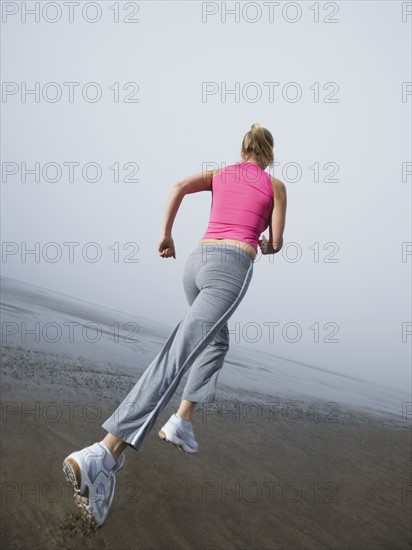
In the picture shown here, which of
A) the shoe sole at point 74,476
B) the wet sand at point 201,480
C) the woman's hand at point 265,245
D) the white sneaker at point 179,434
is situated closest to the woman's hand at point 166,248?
the woman's hand at point 265,245

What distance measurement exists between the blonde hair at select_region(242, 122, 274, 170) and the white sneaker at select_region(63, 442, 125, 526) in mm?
2112

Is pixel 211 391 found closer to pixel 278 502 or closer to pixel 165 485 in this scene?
pixel 165 485

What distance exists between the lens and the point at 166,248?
2799mm

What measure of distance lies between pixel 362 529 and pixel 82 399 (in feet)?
10.0

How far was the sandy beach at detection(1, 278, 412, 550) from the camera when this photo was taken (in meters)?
2.52

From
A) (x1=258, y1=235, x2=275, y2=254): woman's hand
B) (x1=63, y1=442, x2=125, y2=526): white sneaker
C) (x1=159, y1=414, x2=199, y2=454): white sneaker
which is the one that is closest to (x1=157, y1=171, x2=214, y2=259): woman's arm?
(x1=258, y1=235, x2=275, y2=254): woman's hand

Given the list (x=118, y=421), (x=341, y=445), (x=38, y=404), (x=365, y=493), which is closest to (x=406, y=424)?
(x=341, y=445)

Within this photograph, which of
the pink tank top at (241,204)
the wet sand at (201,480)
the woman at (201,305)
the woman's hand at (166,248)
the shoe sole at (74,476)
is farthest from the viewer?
the woman's hand at (166,248)

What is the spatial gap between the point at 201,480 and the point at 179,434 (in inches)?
39.6

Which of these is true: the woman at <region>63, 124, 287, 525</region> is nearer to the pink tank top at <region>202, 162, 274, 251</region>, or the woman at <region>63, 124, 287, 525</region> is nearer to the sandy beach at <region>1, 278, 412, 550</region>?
the pink tank top at <region>202, 162, 274, 251</region>

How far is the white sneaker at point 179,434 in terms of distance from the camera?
8.54 ft

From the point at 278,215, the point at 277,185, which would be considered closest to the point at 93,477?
the point at 278,215

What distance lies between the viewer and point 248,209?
2.67 m

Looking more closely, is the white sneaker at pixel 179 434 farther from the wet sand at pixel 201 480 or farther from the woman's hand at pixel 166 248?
the woman's hand at pixel 166 248
